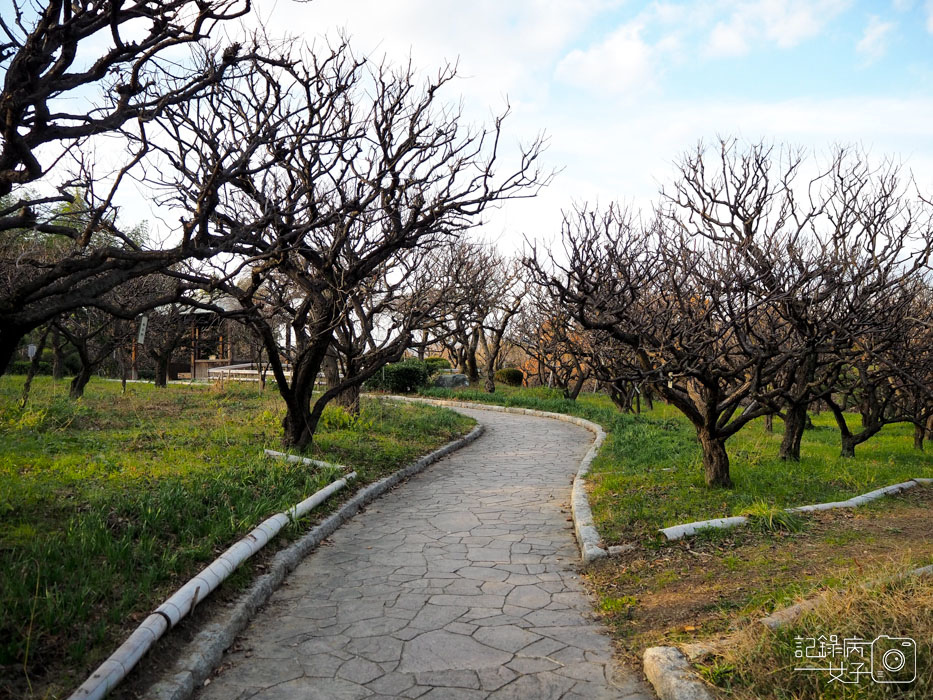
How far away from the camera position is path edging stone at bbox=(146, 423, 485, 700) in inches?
157

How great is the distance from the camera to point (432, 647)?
15.3 feet

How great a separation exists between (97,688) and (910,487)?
394 inches

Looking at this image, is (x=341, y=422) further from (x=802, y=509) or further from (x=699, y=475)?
(x=802, y=509)

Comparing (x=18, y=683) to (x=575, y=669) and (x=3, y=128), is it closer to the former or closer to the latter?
(x=575, y=669)

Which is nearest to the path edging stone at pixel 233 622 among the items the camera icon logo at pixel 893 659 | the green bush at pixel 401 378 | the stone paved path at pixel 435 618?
the stone paved path at pixel 435 618

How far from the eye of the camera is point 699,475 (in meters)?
9.41

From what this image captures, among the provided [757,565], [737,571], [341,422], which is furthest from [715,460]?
[341,422]

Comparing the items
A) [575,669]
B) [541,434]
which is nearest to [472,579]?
[575,669]

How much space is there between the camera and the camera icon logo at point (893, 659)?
3.31m

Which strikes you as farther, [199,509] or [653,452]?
[653,452]

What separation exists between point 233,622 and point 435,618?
148 centimetres

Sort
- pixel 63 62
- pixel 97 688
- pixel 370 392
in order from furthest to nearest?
1. pixel 370 392
2. pixel 63 62
3. pixel 97 688

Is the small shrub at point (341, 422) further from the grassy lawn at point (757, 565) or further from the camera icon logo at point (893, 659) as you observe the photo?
→ the camera icon logo at point (893, 659)

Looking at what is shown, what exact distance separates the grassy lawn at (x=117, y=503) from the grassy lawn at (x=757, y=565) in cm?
333
